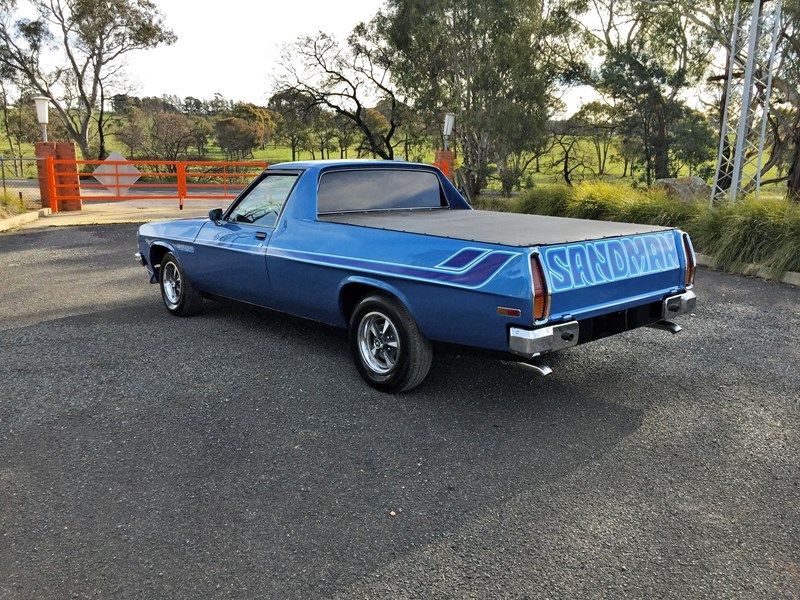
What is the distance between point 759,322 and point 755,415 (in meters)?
2.80

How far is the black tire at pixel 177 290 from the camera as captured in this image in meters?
6.20

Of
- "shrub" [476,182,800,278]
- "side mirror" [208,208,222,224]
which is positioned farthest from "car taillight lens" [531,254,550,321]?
"shrub" [476,182,800,278]

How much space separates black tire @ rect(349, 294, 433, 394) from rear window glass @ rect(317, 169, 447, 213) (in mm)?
1181

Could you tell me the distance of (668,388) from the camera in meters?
4.50

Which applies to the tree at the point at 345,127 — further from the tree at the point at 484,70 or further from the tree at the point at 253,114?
the tree at the point at 253,114

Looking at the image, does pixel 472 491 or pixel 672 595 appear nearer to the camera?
pixel 672 595

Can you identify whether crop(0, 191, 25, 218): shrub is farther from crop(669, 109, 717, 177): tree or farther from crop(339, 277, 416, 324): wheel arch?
crop(669, 109, 717, 177): tree

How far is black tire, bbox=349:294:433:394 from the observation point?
4.06m

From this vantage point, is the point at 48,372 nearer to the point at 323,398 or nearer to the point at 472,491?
the point at 323,398

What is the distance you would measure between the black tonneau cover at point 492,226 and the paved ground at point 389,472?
44.2 inches

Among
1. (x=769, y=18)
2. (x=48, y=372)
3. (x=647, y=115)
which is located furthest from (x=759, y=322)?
(x=647, y=115)

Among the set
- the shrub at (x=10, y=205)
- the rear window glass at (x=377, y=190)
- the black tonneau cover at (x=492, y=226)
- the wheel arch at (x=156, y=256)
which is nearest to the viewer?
the black tonneau cover at (x=492, y=226)

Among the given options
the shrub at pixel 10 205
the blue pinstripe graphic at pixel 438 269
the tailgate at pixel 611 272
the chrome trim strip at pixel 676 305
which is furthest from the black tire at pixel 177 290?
the shrub at pixel 10 205

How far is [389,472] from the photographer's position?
3275 millimetres
